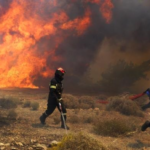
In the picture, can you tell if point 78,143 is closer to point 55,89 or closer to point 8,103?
point 55,89

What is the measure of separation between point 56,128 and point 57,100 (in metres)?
1.25

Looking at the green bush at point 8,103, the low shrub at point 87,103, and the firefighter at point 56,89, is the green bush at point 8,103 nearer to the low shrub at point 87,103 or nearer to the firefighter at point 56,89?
the low shrub at point 87,103

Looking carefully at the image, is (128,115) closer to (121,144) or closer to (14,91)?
(121,144)

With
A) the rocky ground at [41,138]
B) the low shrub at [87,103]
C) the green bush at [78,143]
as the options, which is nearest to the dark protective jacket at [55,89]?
the rocky ground at [41,138]

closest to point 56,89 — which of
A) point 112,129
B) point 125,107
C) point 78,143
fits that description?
point 112,129

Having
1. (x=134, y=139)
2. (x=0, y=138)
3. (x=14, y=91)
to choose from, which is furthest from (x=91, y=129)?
(x=14, y=91)

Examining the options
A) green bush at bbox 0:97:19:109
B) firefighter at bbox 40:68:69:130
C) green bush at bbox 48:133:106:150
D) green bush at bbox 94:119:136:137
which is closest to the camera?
green bush at bbox 48:133:106:150

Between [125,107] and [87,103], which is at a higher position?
[87,103]

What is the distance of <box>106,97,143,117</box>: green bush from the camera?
1315cm

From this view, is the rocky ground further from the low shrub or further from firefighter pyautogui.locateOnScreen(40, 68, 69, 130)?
the low shrub

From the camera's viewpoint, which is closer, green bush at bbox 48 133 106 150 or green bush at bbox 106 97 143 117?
green bush at bbox 48 133 106 150

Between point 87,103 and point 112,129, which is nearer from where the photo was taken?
point 112,129

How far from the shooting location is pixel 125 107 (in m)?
13.4

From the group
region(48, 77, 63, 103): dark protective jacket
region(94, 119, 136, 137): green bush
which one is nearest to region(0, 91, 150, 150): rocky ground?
region(94, 119, 136, 137): green bush
